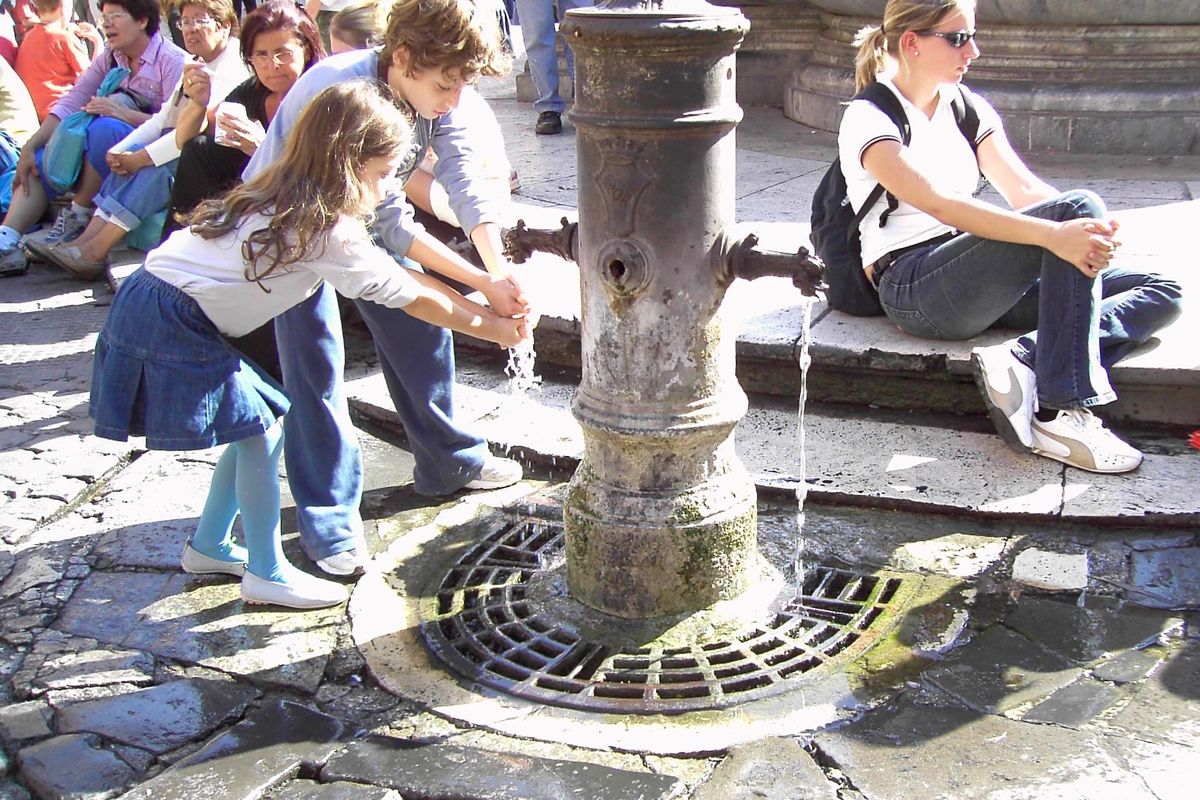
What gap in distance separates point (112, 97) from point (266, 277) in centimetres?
410

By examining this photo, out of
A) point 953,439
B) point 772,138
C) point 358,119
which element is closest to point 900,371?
point 953,439

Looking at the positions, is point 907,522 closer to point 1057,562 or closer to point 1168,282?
point 1057,562

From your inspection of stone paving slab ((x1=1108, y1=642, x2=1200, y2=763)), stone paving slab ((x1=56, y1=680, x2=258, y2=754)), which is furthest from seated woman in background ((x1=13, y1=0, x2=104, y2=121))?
stone paving slab ((x1=1108, y1=642, x2=1200, y2=763))

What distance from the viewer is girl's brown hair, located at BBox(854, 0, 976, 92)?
3.71 m

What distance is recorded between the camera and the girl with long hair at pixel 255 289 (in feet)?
9.59

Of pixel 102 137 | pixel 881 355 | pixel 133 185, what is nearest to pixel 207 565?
pixel 881 355

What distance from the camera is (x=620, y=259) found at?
287 cm

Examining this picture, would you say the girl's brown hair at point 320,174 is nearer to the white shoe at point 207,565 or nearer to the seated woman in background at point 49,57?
the white shoe at point 207,565

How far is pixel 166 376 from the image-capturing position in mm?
3053

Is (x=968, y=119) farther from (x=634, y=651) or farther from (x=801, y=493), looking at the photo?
(x=634, y=651)

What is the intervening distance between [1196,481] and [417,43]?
2340 millimetres

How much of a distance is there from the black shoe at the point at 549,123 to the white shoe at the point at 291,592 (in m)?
4.86

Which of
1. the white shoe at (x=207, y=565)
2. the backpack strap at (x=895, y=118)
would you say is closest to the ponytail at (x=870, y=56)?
the backpack strap at (x=895, y=118)

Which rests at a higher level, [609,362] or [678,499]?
[609,362]
